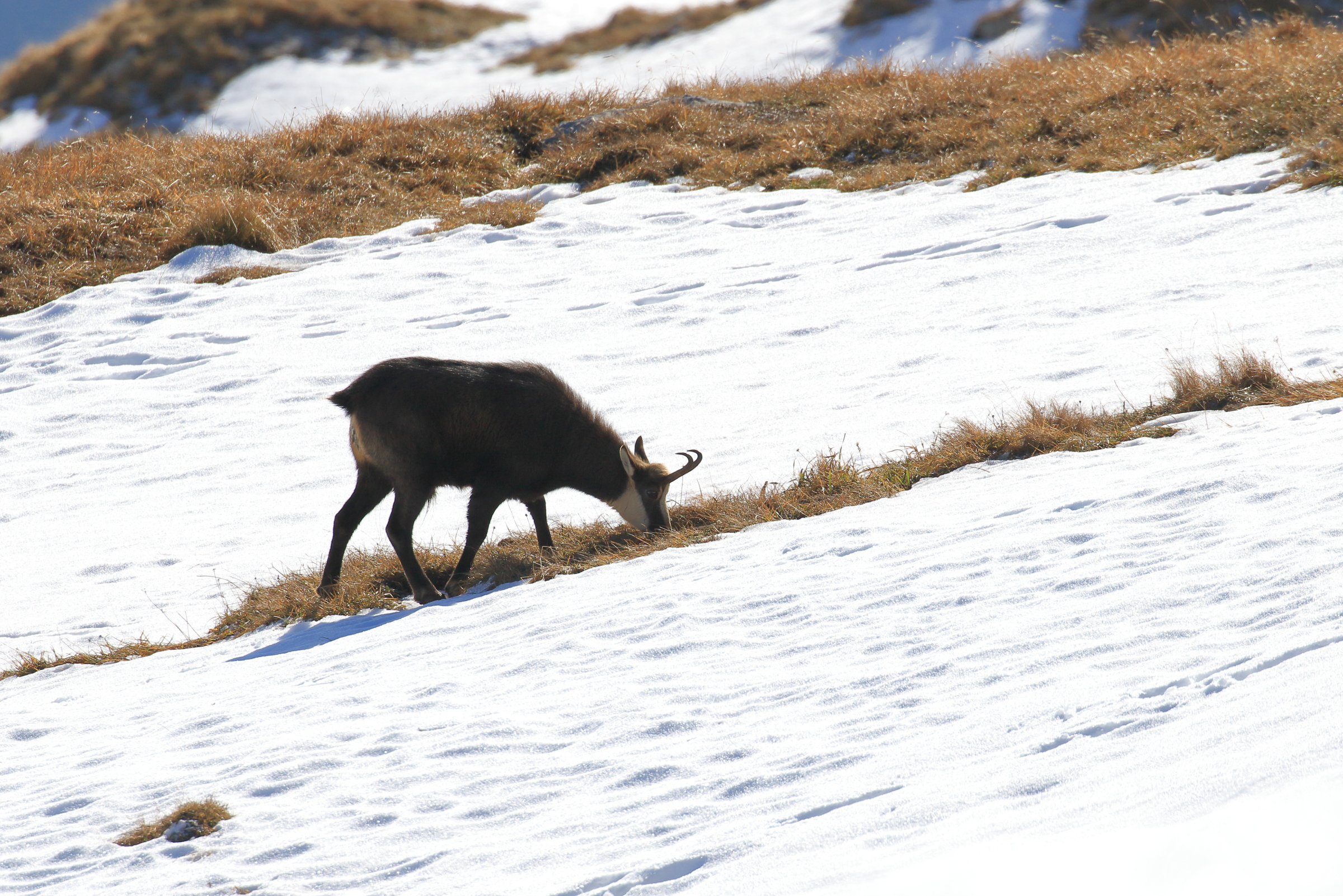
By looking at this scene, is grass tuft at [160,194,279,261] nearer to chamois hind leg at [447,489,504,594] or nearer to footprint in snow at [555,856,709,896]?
chamois hind leg at [447,489,504,594]

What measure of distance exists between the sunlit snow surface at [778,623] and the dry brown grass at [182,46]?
2646 centimetres

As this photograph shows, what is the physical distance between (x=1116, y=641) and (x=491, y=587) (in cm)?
474

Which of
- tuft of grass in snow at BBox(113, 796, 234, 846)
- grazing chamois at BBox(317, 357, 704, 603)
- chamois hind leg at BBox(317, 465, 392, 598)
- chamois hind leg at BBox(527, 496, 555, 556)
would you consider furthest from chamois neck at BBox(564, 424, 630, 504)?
tuft of grass in snow at BBox(113, 796, 234, 846)

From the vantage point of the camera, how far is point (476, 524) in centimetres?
813

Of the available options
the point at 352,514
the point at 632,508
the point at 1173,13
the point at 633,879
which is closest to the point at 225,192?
the point at 352,514

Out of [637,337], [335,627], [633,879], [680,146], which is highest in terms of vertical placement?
[680,146]

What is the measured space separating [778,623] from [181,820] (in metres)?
2.99

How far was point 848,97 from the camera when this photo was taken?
822 inches

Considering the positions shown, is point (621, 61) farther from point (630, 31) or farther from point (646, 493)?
point (646, 493)

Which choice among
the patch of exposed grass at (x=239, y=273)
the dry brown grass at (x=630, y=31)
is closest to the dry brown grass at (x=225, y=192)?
the patch of exposed grass at (x=239, y=273)

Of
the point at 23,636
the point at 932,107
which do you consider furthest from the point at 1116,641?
the point at 932,107

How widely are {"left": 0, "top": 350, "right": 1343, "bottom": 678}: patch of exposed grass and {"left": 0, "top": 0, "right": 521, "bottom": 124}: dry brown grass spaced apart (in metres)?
33.1

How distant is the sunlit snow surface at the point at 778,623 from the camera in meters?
3.60

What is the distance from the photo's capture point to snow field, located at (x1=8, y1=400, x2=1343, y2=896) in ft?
11.3
